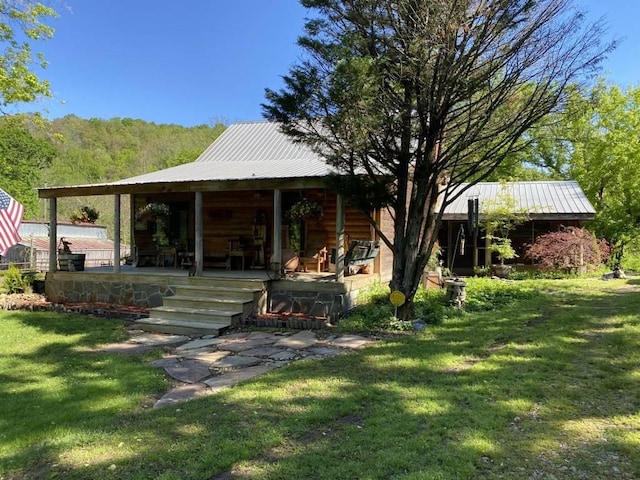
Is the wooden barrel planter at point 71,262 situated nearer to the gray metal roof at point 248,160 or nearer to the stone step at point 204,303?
the gray metal roof at point 248,160

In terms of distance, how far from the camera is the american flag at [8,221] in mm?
7010

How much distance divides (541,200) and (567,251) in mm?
2840

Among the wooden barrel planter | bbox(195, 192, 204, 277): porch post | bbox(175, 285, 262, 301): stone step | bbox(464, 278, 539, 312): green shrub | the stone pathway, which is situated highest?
bbox(195, 192, 204, 277): porch post

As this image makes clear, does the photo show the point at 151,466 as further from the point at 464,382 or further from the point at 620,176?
the point at 620,176

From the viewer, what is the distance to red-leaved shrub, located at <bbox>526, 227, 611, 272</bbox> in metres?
14.9

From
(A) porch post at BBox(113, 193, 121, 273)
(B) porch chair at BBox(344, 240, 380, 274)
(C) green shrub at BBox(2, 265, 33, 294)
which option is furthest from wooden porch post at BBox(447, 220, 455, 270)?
(C) green shrub at BBox(2, 265, 33, 294)

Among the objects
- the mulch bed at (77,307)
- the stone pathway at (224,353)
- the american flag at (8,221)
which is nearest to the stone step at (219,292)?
the mulch bed at (77,307)

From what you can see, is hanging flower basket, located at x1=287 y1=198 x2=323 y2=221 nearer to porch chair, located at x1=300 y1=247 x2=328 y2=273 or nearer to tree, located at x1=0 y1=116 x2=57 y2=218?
porch chair, located at x1=300 y1=247 x2=328 y2=273

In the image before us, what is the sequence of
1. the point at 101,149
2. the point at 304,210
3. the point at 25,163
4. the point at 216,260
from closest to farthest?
the point at 304,210 → the point at 216,260 → the point at 101,149 → the point at 25,163

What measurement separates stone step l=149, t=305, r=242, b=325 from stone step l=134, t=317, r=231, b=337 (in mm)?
100

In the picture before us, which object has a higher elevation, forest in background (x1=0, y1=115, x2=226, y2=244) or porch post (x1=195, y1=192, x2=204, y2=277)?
forest in background (x1=0, y1=115, x2=226, y2=244)

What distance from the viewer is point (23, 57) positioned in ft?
50.3

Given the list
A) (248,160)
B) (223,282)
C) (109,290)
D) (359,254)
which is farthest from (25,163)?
(359,254)

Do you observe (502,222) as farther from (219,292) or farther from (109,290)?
(109,290)
